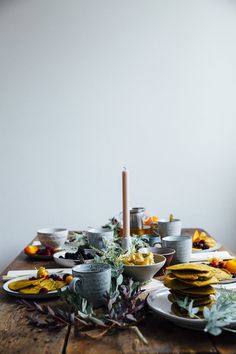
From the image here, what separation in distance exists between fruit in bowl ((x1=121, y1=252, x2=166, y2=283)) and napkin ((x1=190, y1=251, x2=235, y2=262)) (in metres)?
0.41

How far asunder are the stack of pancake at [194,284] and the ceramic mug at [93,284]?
16 centimetres

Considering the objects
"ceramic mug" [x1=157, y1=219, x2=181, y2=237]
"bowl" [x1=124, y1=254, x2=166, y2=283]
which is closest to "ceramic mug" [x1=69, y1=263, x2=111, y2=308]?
"bowl" [x1=124, y1=254, x2=166, y2=283]

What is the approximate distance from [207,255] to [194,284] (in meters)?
0.75

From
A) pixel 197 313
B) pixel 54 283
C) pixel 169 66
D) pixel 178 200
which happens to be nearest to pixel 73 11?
pixel 169 66

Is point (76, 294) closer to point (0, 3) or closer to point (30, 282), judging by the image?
point (30, 282)

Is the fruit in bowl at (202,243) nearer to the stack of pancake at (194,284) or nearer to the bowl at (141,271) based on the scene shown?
the bowl at (141,271)

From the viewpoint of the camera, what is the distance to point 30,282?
1324 millimetres

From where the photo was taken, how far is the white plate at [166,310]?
1.01 m

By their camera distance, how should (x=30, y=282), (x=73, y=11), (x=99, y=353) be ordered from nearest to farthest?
1. (x=99, y=353)
2. (x=30, y=282)
3. (x=73, y=11)

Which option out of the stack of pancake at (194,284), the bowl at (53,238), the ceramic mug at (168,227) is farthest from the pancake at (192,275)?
the bowl at (53,238)

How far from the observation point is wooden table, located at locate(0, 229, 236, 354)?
94 centimetres

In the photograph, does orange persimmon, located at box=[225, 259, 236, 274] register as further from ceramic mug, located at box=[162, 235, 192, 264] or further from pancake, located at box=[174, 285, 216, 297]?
pancake, located at box=[174, 285, 216, 297]

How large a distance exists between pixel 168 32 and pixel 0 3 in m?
1.24

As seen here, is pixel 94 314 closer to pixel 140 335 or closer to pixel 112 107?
pixel 140 335
